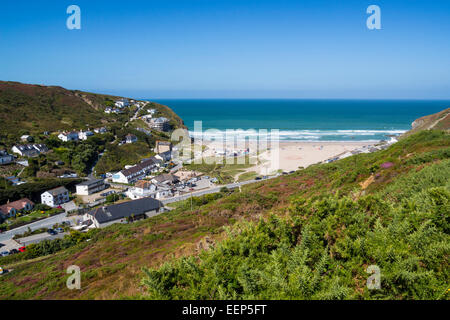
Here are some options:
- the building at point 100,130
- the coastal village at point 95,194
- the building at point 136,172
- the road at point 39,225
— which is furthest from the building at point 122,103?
the road at point 39,225

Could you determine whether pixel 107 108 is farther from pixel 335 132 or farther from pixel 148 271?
pixel 148 271

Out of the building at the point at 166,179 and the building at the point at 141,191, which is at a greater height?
the building at the point at 166,179

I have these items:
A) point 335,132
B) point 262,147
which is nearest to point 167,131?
point 262,147

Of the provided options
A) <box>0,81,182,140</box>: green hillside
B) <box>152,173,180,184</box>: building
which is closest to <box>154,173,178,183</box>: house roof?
<box>152,173,180,184</box>: building

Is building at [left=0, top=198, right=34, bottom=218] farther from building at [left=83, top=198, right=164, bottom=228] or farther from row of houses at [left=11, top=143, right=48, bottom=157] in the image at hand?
row of houses at [left=11, top=143, right=48, bottom=157]

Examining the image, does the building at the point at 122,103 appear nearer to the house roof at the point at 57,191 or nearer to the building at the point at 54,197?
the house roof at the point at 57,191

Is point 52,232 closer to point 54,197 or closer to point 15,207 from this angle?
point 15,207
